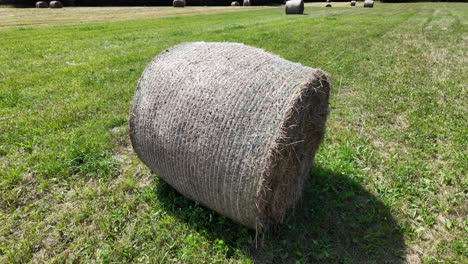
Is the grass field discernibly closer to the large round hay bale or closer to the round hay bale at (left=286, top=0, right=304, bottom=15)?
the large round hay bale

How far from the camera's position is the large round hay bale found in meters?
2.66

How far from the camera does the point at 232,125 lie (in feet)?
8.95

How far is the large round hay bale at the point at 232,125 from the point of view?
2660mm

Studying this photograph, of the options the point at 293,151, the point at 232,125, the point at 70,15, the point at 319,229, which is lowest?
the point at 319,229

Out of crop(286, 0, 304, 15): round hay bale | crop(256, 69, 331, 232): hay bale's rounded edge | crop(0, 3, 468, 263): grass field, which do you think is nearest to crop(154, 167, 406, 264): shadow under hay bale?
crop(0, 3, 468, 263): grass field

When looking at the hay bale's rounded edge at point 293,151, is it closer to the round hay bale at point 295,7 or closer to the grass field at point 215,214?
the grass field at point 215,214

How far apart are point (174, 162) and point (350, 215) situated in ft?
5.89

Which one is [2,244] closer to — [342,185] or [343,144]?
[342,185]

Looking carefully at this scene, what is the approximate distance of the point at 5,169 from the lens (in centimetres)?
409

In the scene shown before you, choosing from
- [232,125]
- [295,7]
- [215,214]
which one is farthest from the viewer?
[295,7]

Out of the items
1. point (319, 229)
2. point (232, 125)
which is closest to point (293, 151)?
point (232, 125)

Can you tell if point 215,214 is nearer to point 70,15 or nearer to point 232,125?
point 232,125

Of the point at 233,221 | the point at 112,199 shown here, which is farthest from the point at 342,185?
the point at 112,199

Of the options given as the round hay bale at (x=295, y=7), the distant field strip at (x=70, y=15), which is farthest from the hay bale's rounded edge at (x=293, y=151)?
the round hay bale at (x=295, y=7)
